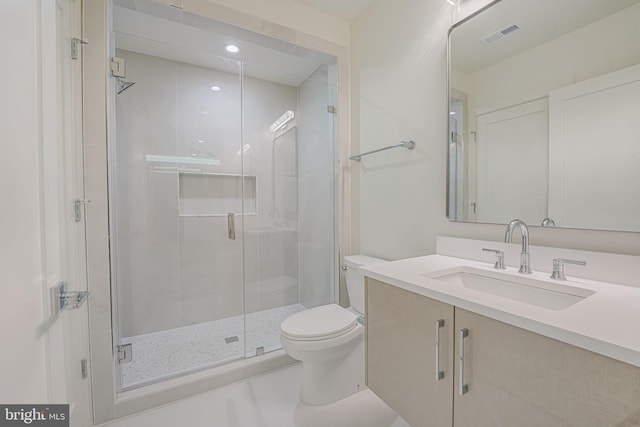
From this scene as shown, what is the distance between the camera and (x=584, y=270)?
953 mm

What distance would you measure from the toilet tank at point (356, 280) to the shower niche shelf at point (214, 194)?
47.3 inches

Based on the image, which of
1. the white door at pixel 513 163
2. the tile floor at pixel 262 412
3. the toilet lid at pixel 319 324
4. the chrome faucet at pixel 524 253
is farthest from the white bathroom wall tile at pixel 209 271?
the chrome faucet at pixel 524 253

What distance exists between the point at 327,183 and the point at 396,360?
1.62 metres

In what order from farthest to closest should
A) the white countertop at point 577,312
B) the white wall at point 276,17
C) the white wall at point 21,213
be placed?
the white wall at point 276,17
the white wall at point 21,213
the white countertop at point 577,312

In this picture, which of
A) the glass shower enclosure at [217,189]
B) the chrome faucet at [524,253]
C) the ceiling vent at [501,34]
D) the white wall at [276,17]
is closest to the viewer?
the chrome faucet at [524,253]

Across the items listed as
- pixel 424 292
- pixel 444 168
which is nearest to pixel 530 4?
pixel 444 168

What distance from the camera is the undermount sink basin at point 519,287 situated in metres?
0.89

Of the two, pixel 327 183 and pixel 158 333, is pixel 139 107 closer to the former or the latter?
pixel 327 183

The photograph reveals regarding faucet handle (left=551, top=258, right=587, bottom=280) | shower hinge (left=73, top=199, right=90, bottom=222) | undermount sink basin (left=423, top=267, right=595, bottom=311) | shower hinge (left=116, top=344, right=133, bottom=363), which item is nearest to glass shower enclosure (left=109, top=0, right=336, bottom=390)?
shower hinge (left=116, top=344, right=133, bottom=363)

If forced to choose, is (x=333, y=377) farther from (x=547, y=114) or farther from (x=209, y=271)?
(x=547, y=114)

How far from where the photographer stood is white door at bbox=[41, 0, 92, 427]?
0.88 m

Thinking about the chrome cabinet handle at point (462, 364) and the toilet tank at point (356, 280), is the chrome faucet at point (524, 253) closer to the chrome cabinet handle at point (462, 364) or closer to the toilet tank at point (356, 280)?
the chrome cabinet handle at point (462, 364)

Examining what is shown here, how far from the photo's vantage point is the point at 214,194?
2.54 metres

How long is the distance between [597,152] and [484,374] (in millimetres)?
860
